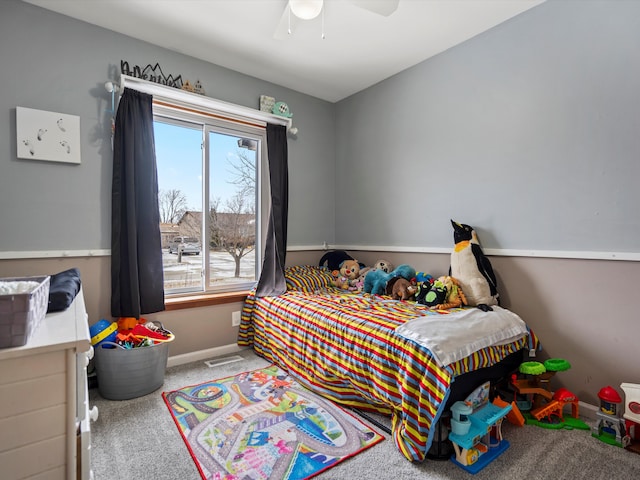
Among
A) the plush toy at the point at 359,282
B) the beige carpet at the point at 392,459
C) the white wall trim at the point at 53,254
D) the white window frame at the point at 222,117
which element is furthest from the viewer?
the plush toy at the point at 359,282

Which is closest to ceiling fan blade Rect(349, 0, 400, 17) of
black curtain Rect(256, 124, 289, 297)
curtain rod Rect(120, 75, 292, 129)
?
curtain rod Rect(120, 75, 292, 129)

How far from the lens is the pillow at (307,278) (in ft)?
9.88

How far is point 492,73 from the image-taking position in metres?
2.40

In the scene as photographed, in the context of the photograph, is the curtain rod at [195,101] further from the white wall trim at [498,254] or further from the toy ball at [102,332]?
the toy ball at [102,332]

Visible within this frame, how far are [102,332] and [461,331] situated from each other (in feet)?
7.12

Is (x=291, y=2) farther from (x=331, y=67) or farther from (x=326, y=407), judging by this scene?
(x=326, y=407)

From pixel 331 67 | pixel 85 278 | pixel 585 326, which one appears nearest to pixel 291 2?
pixel 331 67

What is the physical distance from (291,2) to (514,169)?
1.74 metres

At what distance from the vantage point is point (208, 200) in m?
2.94

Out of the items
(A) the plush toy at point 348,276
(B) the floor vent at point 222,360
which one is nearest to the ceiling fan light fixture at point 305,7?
(A) the plush toy at point 348,276

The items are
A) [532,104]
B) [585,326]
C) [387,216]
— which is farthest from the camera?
[387,216]

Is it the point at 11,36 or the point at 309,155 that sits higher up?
the point at 11,36

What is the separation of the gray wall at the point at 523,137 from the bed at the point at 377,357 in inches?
28.8

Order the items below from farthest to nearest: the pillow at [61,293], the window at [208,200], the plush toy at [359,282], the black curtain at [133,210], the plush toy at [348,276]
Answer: the plush toy at [348,276], the plush toy at [359,282], the window at [208,200], the black curtain at [133,210], the pillow at [61,293]
